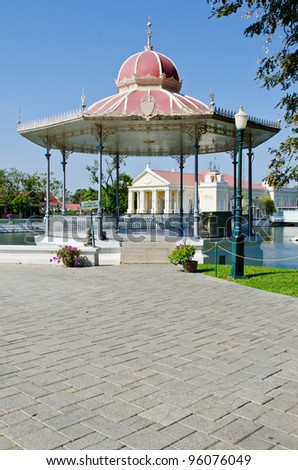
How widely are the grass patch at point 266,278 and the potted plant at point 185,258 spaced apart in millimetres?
378

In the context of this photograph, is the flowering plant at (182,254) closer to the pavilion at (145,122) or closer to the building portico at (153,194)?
the pavilion at (145,122)

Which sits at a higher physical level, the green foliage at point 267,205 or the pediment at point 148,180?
the pediment at point 148,180

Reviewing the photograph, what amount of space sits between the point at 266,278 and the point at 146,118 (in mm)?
7401

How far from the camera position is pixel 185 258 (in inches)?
488

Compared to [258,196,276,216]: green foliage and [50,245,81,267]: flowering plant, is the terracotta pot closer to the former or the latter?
[50,245,81,267]: flowering plant

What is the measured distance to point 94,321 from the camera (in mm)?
6543

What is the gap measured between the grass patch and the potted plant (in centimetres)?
38

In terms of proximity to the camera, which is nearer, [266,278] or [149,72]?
[266,278]

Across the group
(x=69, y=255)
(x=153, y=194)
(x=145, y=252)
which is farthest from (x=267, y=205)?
(x=69, y=255)

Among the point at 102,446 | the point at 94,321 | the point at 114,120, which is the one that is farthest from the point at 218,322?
the point at 114,120

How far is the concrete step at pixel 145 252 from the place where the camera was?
47.2 ft

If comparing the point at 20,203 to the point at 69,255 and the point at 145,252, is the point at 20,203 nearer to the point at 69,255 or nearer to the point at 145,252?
the point at 145,252

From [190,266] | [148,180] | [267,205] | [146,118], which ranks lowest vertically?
[190,266]

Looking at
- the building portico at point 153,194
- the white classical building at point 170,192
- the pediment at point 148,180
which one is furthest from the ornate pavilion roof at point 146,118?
the pediment at point 148,180
